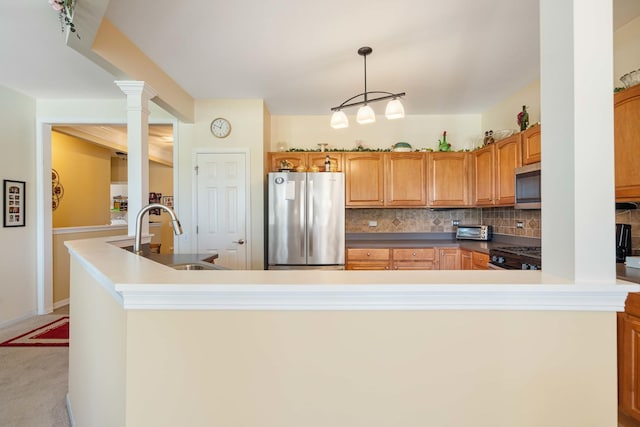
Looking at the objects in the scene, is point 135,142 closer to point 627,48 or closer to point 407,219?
point 407,219

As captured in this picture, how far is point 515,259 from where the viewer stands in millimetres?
2482

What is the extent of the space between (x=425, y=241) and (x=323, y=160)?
1703mm

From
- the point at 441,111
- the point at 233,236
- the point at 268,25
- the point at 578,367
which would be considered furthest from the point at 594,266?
the point at 441,111

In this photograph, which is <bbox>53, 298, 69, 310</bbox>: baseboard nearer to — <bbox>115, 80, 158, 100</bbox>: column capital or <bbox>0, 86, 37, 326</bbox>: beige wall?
<bbox>0, 86, 37, 326</bbox>: beige wall

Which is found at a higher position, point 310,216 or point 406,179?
point 406,179

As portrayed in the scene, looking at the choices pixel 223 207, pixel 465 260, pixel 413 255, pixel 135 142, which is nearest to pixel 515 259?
pixel 465 260

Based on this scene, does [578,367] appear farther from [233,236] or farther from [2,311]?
[2,311]

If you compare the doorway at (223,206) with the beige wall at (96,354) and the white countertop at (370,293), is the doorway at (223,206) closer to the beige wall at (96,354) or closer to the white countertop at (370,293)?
the beige wall at (96,354)

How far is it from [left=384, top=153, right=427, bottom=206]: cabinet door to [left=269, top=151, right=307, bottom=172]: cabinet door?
1.09 metres

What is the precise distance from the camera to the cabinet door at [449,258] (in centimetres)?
351

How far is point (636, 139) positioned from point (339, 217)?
2377 mm

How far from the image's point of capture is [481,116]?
414cm

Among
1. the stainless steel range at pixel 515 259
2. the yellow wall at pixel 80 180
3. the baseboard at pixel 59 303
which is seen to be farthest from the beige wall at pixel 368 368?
the yellow wall at pixel 80 180

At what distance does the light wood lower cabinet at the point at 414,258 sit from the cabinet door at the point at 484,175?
0.87m
